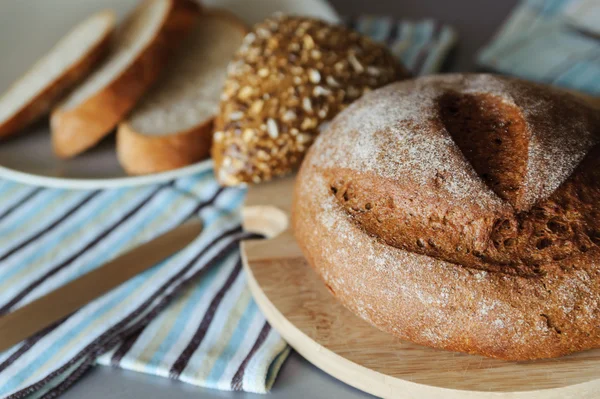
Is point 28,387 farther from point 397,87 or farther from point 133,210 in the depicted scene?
point 397,87

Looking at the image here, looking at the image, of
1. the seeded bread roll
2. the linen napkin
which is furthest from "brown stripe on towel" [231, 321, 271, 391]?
the seeded bread roll

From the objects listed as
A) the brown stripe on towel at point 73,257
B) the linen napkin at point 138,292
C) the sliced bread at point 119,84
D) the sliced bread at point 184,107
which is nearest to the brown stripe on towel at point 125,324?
the linen napkin at point 138,292

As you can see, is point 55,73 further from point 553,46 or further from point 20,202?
point 553,46

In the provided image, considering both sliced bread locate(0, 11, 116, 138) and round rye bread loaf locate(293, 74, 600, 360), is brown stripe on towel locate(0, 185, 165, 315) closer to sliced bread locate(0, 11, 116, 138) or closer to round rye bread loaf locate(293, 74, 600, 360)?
sliced bread locate(0, 11, 116, 138)

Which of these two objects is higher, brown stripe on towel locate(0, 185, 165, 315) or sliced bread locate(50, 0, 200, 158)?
sliced bread locate(50, 0, 200, 158)

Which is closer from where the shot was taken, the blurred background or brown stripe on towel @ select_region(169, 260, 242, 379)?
brown stripe on towel @ select_region(169, 260, 242, 379)

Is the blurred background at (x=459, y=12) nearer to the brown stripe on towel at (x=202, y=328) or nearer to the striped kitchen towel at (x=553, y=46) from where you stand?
the striped kitchen towel at (x=553, y=46)

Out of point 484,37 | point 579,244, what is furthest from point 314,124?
point 484,37
